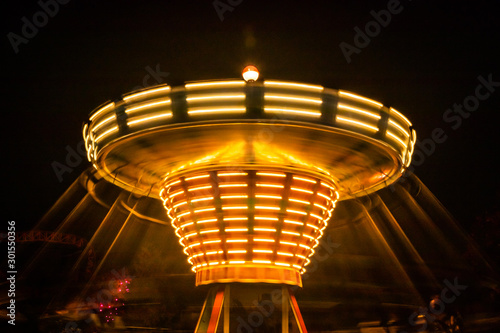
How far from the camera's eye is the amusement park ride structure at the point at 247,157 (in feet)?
25.5

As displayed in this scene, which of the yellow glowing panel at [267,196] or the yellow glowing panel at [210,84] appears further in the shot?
the yellow glowing panel at [267,196]

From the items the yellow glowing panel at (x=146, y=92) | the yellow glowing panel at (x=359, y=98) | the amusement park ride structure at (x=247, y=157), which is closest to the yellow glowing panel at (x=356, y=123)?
the amusement park ride structure at (x=247, y=157)

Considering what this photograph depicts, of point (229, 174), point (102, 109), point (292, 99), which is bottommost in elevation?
point (229, 174)

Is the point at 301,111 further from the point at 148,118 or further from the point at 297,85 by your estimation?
the point at 148,118

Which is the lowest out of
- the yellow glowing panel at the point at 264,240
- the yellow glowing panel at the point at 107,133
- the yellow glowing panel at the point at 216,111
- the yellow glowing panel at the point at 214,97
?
the yellow glowing panel at the point at 264,240

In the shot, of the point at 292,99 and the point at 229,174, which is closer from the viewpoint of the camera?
the point at 292,99

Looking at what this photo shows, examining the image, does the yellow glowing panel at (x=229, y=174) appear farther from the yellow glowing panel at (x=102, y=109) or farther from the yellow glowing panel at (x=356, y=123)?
the yellow glowing panel at (x=102, y=109)

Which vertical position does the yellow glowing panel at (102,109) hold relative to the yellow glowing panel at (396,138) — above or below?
above

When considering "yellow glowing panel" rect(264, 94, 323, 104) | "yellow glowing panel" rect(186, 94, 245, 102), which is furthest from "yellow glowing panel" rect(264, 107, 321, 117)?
"yellow glowing panel" rect(186, 94, 245, 102)

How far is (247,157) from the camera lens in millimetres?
9445

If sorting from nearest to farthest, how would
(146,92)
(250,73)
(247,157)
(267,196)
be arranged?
(250,73) < (146,92) < (267,196) < (247,157)

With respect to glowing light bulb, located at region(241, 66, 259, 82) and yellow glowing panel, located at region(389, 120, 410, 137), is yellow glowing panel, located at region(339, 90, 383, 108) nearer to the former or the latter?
yellow glowing panel, located at region(389, 120, 410, 137)

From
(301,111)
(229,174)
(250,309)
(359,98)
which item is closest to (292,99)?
(301,111)

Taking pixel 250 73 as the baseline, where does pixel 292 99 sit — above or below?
below
